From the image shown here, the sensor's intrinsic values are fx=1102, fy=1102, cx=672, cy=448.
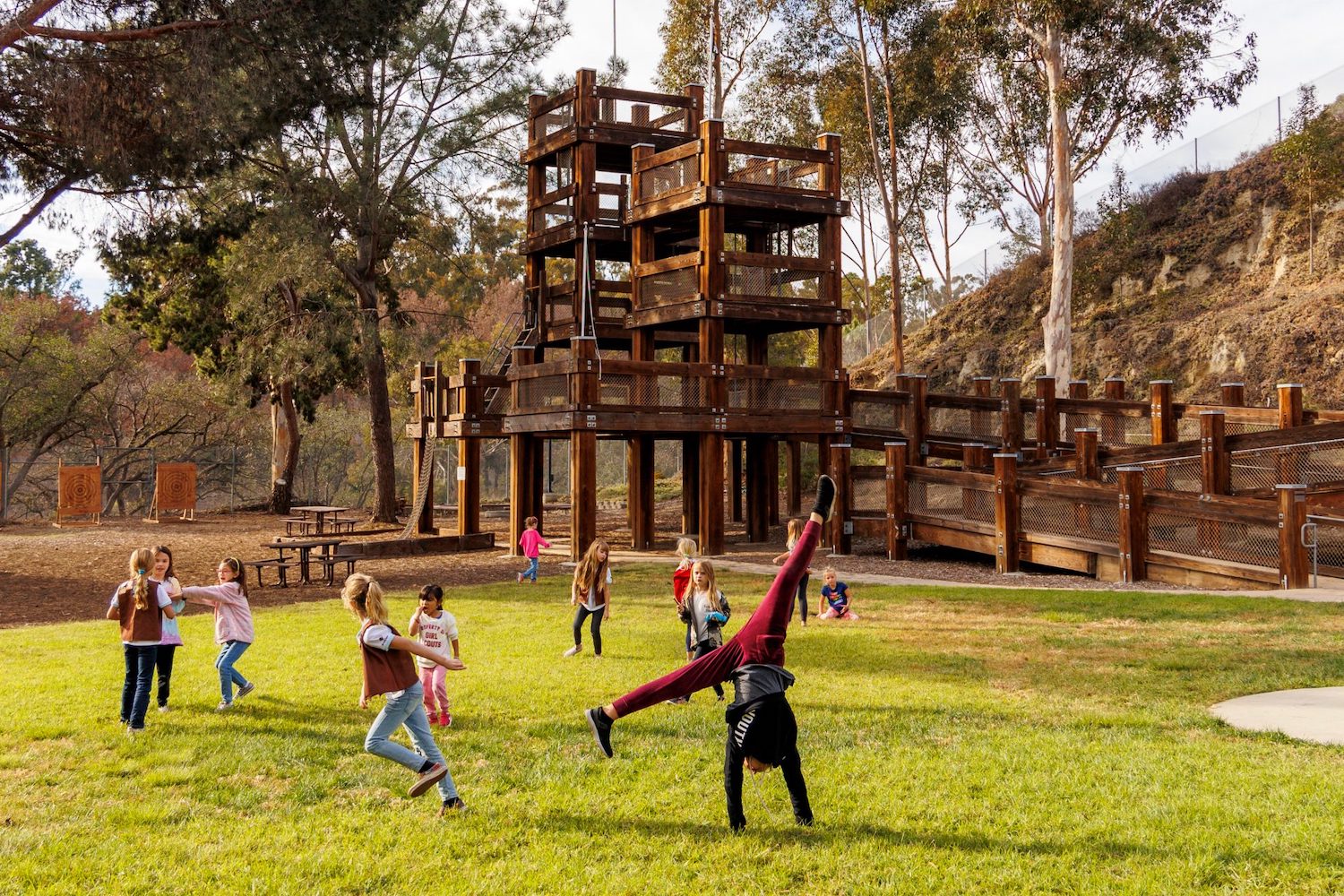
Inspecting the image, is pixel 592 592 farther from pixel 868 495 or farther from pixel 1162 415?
pixel 1162 415

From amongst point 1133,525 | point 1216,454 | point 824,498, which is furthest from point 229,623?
point 1216,454

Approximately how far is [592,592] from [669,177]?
1513 centimetres

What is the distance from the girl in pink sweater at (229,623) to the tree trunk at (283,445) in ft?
102

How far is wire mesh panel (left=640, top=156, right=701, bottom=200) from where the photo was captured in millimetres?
24141

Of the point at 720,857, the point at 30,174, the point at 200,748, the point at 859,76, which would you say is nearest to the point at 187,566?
the point at 30,174

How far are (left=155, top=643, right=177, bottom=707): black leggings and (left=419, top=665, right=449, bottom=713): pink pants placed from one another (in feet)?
7.54

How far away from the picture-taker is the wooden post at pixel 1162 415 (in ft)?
75.3

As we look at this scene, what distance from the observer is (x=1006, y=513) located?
65.2 feet

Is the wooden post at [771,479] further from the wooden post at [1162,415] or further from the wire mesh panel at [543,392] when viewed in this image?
the wooden post at [1162,415]

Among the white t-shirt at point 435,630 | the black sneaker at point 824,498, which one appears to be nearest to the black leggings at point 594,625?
the white t-shirt at point 435,630

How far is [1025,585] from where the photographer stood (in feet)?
59.5

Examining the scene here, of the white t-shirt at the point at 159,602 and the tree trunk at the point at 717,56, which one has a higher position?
the tree trunk at the point at 717,56

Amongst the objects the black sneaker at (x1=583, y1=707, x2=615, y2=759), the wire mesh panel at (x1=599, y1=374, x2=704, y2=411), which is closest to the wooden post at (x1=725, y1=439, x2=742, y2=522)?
the wire mesh panel at (x1=599, y1=374, x2=704, y2=411)

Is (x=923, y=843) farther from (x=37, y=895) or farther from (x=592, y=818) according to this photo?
(x=37, y=895)
